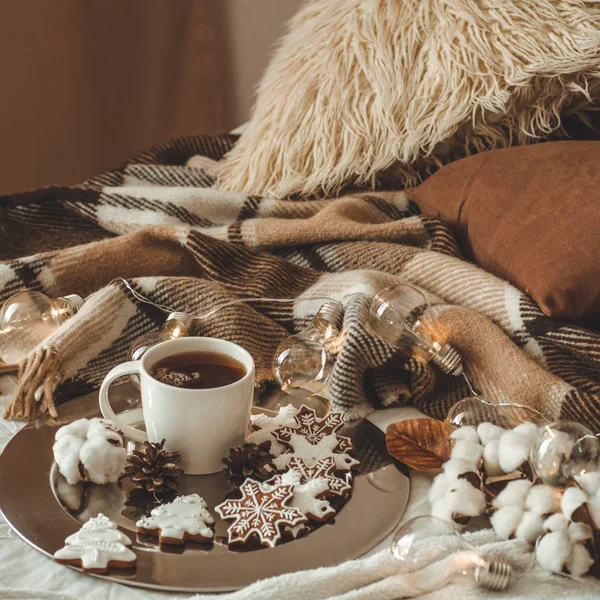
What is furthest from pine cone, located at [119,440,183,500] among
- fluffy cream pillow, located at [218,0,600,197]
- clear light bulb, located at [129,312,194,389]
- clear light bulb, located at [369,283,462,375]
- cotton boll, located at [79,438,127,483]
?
fluffy cream pillow, located at [218,0,600,197]

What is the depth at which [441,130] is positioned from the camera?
102cm

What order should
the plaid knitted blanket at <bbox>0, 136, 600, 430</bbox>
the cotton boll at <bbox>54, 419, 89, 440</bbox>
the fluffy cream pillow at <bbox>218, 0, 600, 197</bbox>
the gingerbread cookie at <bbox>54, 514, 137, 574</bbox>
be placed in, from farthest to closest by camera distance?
the fluffy cream pillow at <bbox>218, 0, 600, 197</bbox> < the plaid knitted blanket at <bbox>0, 136, 600, 430</bbox> < the cotton boll at <bbox>54, 419, 89, 440</bbox> < the gingerbread cookie at <bbox>54, 514, 137, 574</bbox>

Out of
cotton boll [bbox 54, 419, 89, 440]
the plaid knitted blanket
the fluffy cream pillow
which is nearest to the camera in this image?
cotton boll [bbox 54, 419, 89, 440]

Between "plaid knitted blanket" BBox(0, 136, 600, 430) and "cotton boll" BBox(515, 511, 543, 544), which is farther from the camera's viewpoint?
"plaid knitted blanket" BBox(0, 136, 600, 430)

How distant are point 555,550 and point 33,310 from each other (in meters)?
0.56

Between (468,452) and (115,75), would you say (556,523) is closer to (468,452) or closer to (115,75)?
(468,452)

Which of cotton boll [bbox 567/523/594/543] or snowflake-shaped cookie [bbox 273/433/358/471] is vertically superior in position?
cotton boll [bbox 567/523/594/543]

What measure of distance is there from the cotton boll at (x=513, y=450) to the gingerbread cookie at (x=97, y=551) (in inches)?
10.5

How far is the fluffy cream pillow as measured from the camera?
3.28 feet

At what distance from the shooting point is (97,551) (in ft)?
1.59

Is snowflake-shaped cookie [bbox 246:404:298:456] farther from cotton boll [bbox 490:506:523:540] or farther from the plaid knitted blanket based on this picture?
cotton boll [bbox 490:506:523:540]

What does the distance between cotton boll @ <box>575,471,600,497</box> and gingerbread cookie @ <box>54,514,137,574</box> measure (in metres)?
0.30

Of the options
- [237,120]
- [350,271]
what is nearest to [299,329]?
[350,271]

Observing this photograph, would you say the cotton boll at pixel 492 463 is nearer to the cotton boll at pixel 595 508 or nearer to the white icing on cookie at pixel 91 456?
the cotton boll at pixel 595 508
